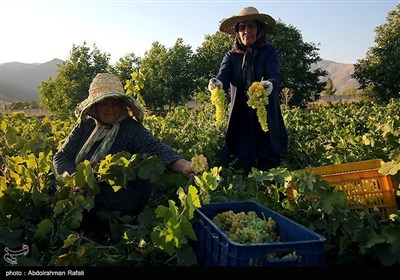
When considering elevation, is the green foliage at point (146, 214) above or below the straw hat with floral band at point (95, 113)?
below

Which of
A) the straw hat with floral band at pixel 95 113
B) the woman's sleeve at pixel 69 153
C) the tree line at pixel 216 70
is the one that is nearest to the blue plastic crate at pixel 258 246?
the straw hat with floral band at pixel 95 113

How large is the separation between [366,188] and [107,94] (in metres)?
1.75

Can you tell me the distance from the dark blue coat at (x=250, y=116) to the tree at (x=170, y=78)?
112ft

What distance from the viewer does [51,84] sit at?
45844 millimetres

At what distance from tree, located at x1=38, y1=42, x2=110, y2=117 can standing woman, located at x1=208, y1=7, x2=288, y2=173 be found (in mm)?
38844

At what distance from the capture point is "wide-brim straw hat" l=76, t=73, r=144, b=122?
286cm

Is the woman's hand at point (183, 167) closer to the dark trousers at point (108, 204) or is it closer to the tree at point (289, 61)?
the dark trousers at point (108, 204)

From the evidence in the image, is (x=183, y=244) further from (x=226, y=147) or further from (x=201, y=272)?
(x=226, y=147)

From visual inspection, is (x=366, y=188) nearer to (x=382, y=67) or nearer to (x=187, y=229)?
(x=187, y=229)

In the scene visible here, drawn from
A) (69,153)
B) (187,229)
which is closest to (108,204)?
(69,153)

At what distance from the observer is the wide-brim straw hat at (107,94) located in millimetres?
2858

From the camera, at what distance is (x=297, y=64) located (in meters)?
38.8

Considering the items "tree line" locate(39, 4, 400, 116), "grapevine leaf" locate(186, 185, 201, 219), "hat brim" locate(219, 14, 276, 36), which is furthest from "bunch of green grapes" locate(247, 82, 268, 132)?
"tree line" locate(39, 4, 400, 116)

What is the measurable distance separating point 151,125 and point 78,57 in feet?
141
